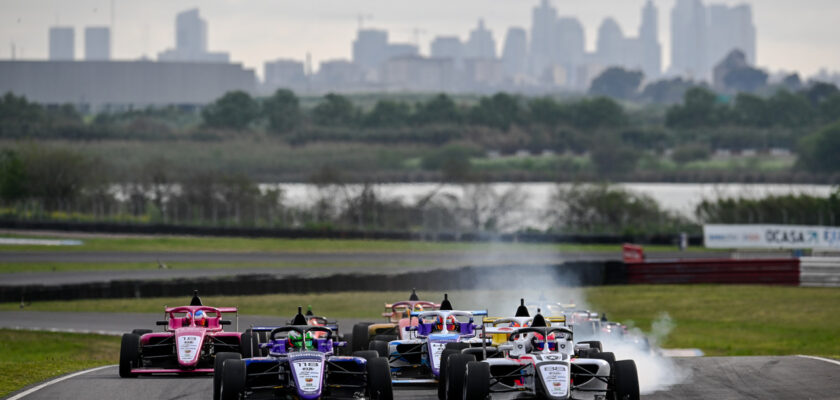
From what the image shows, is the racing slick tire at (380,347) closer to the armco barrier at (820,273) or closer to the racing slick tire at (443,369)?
the racing slick tire at (443,369)

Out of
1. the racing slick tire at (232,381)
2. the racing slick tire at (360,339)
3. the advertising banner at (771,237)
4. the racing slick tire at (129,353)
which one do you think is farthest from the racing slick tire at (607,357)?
the advertising banner at (771,237)

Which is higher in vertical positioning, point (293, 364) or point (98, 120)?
point (98, 120)

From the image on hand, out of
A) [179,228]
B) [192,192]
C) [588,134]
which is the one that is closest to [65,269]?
[179,228]

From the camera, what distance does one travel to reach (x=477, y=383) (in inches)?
783

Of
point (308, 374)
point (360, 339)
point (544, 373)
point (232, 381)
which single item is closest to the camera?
point (232, 381)

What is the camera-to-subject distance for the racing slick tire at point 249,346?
→ 25000 mm

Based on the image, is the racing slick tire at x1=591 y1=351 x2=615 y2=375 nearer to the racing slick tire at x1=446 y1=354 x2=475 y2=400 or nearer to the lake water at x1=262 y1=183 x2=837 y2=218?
the racing slick tire at x1=446 y1=354 x2=475 y2=400

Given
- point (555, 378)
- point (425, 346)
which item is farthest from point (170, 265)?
point (555, 378)

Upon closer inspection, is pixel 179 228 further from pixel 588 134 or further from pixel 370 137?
pixel 588 134

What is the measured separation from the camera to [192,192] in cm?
9281

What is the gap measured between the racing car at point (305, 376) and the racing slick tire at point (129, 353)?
472 cm

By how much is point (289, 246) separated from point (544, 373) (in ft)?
186

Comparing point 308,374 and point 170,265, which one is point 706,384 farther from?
point 170,265

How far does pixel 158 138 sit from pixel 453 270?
107 meters
